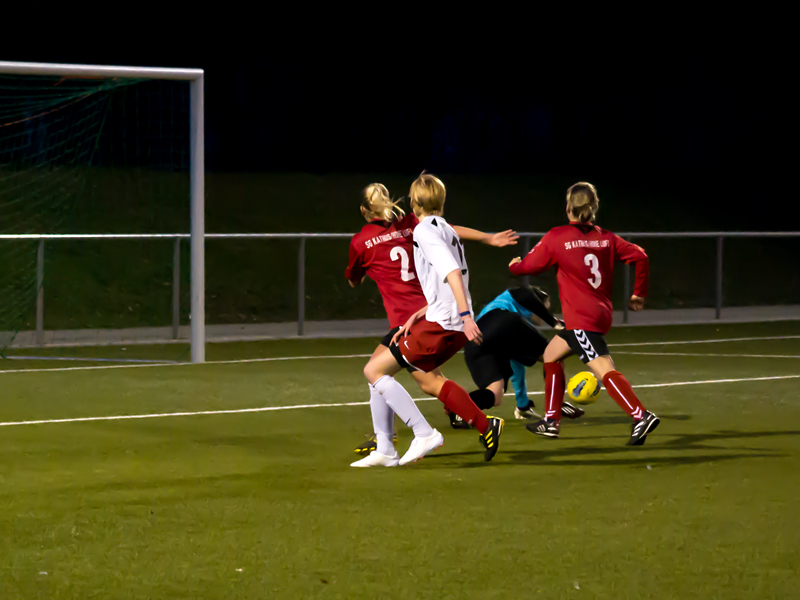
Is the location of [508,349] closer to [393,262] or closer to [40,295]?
[393,262]

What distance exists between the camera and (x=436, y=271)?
8.24 meters

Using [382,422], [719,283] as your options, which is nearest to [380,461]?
[382,422]

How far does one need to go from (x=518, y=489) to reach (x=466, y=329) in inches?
37.6

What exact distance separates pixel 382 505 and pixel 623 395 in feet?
8.10

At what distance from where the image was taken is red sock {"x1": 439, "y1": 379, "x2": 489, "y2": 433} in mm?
8562

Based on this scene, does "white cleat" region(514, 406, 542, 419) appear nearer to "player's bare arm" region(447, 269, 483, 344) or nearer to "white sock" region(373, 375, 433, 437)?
"white sock" region(373, 375, 433, 437)

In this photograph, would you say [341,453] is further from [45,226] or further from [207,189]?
[207,189]

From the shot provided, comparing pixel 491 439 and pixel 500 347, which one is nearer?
pixel 491 439

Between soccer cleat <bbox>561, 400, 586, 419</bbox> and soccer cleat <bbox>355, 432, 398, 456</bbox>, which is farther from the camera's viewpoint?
soccer cleat <bbox>561, 400, 586, 419</bbox>

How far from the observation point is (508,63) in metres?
33.2

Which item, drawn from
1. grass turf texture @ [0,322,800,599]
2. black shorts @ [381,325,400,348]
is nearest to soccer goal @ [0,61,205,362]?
grass turf texture @ [0,322,800,599]

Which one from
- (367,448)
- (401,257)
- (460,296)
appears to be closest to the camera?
(460,296)

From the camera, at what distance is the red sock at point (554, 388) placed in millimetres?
9945

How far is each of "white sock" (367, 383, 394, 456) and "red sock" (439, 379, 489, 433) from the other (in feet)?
1.20
